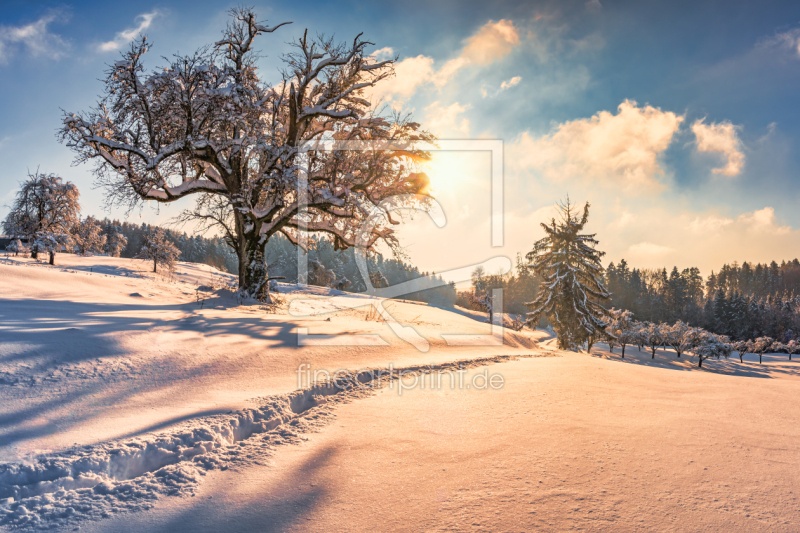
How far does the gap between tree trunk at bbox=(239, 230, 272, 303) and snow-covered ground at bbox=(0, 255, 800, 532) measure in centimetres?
639

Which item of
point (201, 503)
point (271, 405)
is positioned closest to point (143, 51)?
point (271, 405)

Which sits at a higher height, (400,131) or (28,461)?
(400,131)

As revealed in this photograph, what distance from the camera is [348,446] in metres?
2.38

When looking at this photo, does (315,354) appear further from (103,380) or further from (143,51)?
(143,51)

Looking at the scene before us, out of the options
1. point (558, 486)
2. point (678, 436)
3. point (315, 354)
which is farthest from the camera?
point (315, 354)

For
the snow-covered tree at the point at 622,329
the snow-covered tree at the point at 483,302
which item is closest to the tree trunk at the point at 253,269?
the snow-covered tree at the point at 483,302

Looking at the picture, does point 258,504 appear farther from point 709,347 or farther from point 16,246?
point 709,347

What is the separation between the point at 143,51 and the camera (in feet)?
30.3

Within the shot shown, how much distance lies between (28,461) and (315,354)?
335 centimetres

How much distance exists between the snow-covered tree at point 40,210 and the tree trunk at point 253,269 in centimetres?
2013

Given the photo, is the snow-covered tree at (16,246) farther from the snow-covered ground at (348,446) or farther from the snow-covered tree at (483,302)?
the snow-covered tree at (483,302)

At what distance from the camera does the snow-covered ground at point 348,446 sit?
1568 millimetres

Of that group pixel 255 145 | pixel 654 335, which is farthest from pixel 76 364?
pixel 654 335

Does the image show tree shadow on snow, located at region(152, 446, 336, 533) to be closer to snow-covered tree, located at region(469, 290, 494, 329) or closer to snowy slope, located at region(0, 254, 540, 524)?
snowy slope, located at region(0, 254, 540, 524)
